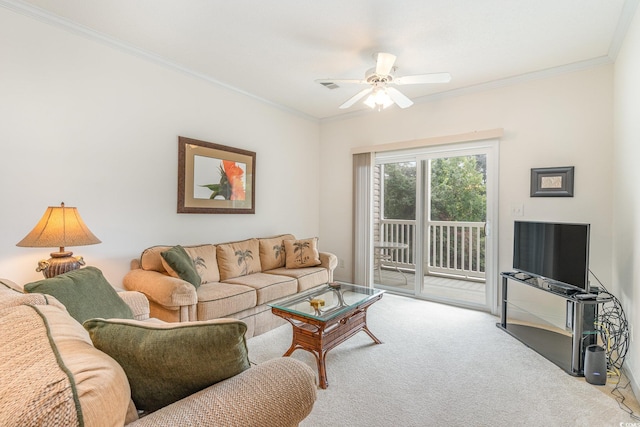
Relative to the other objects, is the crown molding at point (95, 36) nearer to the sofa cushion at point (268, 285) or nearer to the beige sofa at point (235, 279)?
the beige sofa at point (235, 279)

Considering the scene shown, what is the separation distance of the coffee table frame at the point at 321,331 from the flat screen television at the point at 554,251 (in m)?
1.60

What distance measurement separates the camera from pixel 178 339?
913mm

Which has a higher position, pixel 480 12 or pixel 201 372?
pixel 480 12

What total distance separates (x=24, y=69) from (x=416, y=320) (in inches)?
161

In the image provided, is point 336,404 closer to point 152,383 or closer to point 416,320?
point 152,383

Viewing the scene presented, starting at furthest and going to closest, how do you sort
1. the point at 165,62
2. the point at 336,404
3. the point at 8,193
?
1. the point at 165,62
2. the point at 8,193
3. the point at 336,404

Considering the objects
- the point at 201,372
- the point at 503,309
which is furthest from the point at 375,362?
the point at 201,372

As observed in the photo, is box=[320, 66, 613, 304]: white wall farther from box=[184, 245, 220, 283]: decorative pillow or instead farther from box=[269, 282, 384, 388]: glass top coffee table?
box=[184, 245, 220, 283]: decorative pillow

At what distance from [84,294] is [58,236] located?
691mm

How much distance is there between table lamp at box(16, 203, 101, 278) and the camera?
6.79 feet

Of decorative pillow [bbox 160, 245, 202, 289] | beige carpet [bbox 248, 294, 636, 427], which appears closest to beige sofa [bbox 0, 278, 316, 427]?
beige carpet [bbox 248, 294, 636, 427]

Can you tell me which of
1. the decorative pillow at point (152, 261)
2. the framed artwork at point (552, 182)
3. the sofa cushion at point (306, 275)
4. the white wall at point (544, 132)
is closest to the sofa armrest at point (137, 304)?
the decorative pillow at point (152, 261)

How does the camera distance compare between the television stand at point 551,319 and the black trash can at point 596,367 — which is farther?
the television stand at point 551,319

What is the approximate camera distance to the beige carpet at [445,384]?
182 centimetres
